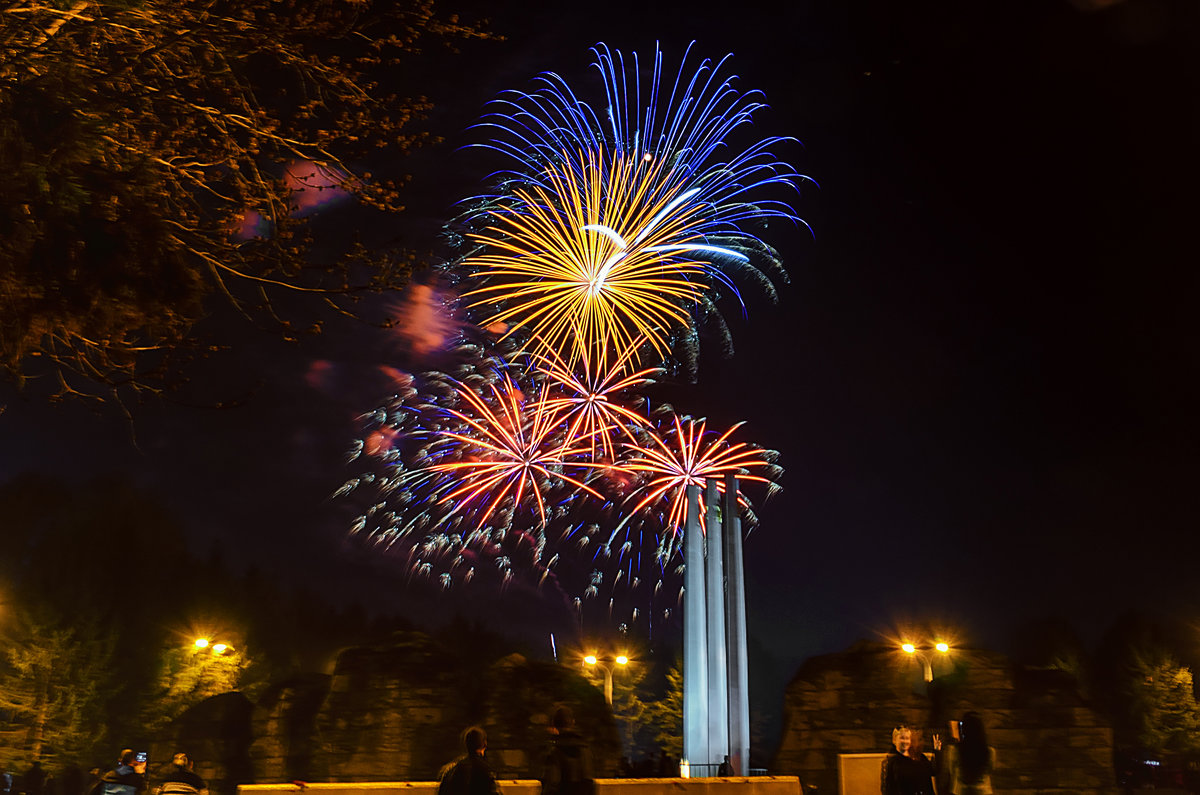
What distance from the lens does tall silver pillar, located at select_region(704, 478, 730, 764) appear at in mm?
40125

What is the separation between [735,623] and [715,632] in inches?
43.0

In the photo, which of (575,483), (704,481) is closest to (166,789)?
(575,483)

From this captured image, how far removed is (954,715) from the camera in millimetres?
21406

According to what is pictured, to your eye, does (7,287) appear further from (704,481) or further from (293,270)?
(704,481)

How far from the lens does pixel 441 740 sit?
69.2ft

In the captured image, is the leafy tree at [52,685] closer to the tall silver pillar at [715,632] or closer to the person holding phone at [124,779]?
the tall silver pillar at [715,632]

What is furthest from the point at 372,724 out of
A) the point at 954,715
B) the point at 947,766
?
the point at 947,766

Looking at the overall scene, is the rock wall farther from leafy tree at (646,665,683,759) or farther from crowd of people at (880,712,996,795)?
leafy tree at (646,665,683,759)

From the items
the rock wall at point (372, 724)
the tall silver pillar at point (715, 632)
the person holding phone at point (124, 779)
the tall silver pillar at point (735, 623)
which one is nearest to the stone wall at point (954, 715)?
the rock wall at point (372, 724)

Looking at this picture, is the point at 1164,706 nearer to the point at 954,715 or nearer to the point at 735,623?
the point at 735,623

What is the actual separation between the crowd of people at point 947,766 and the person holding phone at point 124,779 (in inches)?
382

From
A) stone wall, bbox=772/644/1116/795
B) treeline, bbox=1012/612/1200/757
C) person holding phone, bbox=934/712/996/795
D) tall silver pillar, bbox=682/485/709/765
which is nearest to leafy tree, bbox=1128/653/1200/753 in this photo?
treeline, bbox=1012/612/1200/757

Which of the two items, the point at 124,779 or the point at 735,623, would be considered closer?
the point at 124,779

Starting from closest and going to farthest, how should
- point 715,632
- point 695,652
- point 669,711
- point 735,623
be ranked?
point 695,652
point 715,632
point 735,623
point 669,711
